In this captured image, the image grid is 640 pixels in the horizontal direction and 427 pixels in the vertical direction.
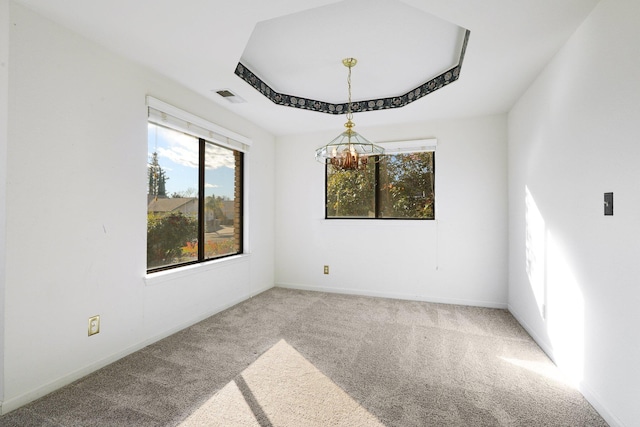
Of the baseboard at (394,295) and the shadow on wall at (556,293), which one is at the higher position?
the shadow on wall at (556,293)

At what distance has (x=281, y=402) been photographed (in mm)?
1880

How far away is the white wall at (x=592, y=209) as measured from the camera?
5.11 ft

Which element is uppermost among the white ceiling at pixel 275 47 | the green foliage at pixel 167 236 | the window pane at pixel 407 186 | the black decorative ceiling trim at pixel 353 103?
the black decorative ceiling trim at pixel 353 103

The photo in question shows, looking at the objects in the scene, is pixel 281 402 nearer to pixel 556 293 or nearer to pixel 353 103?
pixel 556 293

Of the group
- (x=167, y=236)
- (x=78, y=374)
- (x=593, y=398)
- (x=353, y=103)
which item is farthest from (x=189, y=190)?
(x=593, y=398)

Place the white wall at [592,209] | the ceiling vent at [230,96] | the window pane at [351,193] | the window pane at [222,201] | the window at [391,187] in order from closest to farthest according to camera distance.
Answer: the white wall at [592,209] → the ceiling vent at [230,96] → the window pane at [222,201] → the window at [391,187] → the window pane at [351,193]

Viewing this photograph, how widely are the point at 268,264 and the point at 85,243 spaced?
2.71 m

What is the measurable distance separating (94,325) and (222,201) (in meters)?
1.88

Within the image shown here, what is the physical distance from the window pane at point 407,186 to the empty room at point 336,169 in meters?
0.15

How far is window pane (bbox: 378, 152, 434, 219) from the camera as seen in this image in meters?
4.13

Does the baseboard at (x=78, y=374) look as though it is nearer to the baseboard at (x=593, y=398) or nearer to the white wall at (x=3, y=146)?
the white wall at (x=3, y=146)

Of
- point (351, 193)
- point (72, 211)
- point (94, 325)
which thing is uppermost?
point (351, 193)

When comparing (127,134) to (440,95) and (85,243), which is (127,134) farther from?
(440,95)

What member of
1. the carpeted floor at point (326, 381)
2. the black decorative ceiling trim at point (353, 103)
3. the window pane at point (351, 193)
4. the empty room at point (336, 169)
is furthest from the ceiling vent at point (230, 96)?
the carpeted floor at point (326, 381)
